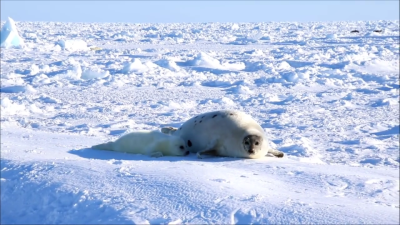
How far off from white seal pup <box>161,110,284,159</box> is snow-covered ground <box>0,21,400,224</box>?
16cm

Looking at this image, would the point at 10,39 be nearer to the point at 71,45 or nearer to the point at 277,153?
the point at 71,45

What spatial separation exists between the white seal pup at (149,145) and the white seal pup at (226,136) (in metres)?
0.17

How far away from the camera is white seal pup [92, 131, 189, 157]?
12.7ft

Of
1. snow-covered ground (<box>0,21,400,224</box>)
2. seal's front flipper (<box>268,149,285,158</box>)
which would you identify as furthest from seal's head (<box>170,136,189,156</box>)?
seal's front flipper (<box>268,149,285,158</box>)

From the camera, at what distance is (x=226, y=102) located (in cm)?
761

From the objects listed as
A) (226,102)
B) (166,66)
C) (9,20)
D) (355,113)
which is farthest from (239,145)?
(9,20)

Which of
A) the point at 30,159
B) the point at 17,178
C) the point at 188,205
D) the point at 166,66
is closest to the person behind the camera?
the point at 188,205

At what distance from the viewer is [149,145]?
153 inches

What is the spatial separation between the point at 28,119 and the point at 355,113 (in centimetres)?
412

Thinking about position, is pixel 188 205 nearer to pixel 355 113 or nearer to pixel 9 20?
pixel 355 113

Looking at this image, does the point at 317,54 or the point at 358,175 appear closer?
the point at 358,175

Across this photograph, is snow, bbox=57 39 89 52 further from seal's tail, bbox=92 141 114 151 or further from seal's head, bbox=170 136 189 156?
seal's head, bbox=170 136 189 156

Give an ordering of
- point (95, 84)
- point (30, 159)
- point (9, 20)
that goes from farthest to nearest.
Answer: point (9, 20) → point (95, 84) → point (30, 159)

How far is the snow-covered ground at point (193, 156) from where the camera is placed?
2.35m
